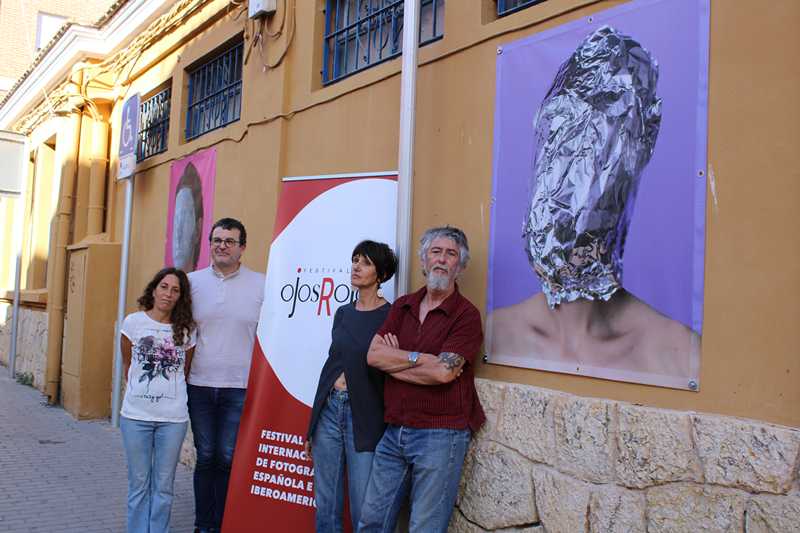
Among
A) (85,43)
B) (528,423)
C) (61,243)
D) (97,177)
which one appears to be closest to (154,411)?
(528,423)

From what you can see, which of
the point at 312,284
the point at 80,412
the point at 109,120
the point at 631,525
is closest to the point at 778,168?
the point at 631,525

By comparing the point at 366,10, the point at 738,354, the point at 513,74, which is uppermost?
the point at 366,10

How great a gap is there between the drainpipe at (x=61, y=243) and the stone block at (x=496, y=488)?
837 centimetres

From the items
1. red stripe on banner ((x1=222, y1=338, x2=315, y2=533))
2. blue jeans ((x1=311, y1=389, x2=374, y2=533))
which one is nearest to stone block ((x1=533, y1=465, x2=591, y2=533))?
blue jeans ((x1=311, y1=389, x2=374, y2=533))

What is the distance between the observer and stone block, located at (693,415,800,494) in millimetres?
2322

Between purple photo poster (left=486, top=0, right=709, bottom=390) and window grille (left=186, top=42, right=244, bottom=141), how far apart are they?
405 cm

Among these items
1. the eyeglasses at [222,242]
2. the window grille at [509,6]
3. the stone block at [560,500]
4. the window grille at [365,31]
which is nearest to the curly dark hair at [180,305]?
the eyeglasses at [222,242]

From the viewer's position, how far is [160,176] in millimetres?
8281

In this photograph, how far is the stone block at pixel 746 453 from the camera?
2.32 metres

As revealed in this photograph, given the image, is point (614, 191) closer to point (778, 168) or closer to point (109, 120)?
point (778, 168)

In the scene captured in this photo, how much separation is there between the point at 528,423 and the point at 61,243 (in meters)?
9.26

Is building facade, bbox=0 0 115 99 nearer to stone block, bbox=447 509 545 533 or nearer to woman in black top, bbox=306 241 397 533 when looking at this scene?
woman in black top, bbox=306 241 397 533

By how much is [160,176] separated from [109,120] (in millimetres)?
2954

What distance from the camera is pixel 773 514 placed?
2330mm
